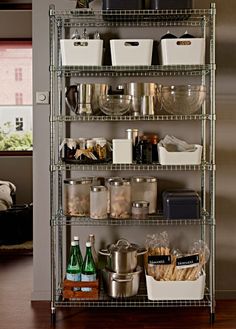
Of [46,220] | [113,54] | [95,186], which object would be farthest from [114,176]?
[113,54]

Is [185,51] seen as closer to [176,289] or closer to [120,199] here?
[120,199]

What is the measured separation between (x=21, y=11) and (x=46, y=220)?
355cm

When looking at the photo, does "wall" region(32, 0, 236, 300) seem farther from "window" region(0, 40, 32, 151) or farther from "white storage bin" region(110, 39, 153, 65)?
"window" region(0, 40, 32, 151)

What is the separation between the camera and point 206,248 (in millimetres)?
3217

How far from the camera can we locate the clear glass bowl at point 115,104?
10.4 ft

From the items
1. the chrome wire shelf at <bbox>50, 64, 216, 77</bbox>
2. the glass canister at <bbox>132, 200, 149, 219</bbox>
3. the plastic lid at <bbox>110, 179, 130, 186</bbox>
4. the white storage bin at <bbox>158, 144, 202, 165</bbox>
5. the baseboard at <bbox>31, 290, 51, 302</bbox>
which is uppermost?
the chrome wire shelf at <bbox>50, 64, 216, 77</bbox>

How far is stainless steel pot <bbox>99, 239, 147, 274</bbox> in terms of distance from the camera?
311 cm

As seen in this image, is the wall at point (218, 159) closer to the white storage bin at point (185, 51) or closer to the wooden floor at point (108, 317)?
the wooden floor at point (108, 317)

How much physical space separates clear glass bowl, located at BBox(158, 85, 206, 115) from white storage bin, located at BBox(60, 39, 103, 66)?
44 centimetres

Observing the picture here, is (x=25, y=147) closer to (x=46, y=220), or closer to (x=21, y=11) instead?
(x=21, y=11)

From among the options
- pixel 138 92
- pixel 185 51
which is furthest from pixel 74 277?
pixel 185 51

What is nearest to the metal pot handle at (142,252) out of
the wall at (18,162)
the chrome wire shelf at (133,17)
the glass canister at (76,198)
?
the glass canister at (76,198)

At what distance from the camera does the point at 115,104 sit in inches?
125

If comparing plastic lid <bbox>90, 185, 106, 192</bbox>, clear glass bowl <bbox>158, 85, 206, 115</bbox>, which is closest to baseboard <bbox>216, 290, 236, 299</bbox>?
plastic lid <bbox>90, 185, 106, 192</bbox>
